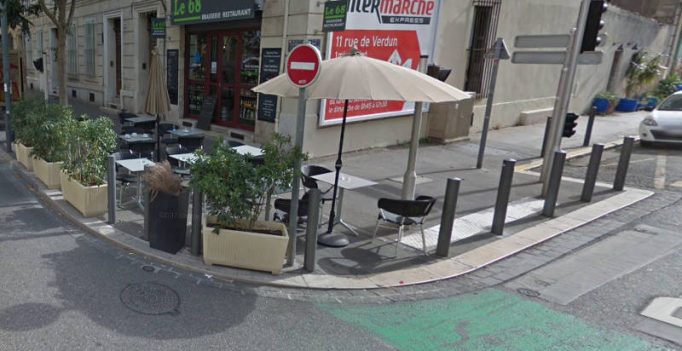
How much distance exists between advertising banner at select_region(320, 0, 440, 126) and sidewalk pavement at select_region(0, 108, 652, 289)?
1086mm

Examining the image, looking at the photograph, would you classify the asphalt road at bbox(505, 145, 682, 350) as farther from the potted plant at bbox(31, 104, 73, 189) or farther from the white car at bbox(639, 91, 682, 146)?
the potted plant at bbox(31, 104, 73, 189)

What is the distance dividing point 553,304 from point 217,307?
11.0 ft

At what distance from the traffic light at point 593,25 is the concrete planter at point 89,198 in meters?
8.35

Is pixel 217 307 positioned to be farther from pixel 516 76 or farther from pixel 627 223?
pixel 516 76

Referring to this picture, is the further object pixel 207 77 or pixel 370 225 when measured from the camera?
pixel 207 77

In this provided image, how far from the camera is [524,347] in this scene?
12.3 feet

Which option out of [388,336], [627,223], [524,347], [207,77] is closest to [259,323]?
[388,336]

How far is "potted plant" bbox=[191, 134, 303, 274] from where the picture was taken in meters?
4.67

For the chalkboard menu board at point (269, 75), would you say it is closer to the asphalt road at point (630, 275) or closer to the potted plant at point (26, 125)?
the potted plant at point (26, 125)

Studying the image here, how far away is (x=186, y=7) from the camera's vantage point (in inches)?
496

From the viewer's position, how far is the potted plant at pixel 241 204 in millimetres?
4668

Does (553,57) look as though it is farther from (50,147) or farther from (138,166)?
(50,147)

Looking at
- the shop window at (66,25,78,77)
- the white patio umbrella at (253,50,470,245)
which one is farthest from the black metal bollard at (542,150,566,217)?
the shop window at (66,25,78,77)

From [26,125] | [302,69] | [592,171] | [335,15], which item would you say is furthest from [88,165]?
[592,171]
